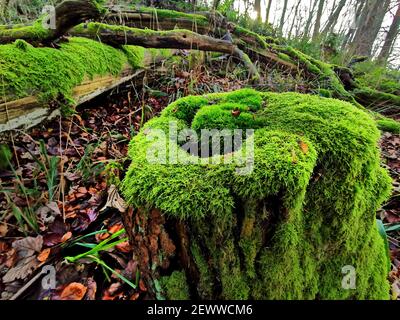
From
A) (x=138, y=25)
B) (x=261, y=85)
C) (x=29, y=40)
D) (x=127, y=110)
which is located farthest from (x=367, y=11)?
(x=29, y=40)

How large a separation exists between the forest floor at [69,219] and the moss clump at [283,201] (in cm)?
40

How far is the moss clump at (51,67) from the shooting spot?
2.37 meters

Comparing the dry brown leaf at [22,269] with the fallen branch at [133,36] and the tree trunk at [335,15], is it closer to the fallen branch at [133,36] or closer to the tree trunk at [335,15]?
the fallen branch at [133,36]

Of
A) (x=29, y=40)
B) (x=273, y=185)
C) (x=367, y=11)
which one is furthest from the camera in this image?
(x=367, y=11)

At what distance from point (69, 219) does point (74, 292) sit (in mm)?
704

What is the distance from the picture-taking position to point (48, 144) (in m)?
2.66

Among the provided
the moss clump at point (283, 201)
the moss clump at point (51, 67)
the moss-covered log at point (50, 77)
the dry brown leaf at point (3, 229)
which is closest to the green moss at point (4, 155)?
the moss-covered log at point (50, 77)

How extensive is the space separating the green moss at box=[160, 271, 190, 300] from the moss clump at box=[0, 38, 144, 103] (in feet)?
7.47

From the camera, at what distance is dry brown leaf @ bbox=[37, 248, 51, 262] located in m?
1.75

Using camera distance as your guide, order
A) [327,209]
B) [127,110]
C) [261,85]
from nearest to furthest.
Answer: [327,209], [127,110], [261,85]

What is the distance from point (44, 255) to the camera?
5.83ft

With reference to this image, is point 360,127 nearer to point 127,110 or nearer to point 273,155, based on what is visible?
point 273,155

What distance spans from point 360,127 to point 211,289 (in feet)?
3.97
